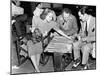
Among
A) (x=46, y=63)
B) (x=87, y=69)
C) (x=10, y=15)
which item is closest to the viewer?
(x=10, y=15)

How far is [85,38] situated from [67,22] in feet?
1.24

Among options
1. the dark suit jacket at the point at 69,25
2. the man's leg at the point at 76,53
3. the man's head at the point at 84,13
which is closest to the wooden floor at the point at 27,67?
the man's leg at the point at 76,53

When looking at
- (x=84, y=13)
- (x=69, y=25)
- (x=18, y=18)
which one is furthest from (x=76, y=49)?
(x=18, y=18)

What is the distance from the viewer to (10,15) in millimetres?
2859

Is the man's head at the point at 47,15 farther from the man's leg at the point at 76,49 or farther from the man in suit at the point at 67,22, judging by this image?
the man's leg at the point at 76,49

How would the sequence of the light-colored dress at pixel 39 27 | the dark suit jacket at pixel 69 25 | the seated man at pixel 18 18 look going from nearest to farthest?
the seated man at pixel 18 18
the light-colored dress at pixel 39 27
the dark suit jacket at pixel 69 25

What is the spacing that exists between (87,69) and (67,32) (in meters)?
0.63

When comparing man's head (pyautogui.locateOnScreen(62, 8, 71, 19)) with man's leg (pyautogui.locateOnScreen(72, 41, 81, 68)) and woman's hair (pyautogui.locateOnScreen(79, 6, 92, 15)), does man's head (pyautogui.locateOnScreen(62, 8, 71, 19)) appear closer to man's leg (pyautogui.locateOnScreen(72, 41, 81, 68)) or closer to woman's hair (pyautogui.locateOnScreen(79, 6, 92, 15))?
woman's hair (pyautogui.locateOnScreen(79, 6, 92, 15))

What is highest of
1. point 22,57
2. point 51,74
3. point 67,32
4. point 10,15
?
point 10,15

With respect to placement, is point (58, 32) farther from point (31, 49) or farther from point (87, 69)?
point (87, 69)

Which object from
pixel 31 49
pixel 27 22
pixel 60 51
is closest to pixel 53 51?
pixel 60 51

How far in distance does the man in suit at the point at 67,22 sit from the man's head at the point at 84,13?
0.11 meters

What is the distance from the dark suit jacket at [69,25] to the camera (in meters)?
3.12

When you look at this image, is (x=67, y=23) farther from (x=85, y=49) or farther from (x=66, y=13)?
(x=85, y=49)
